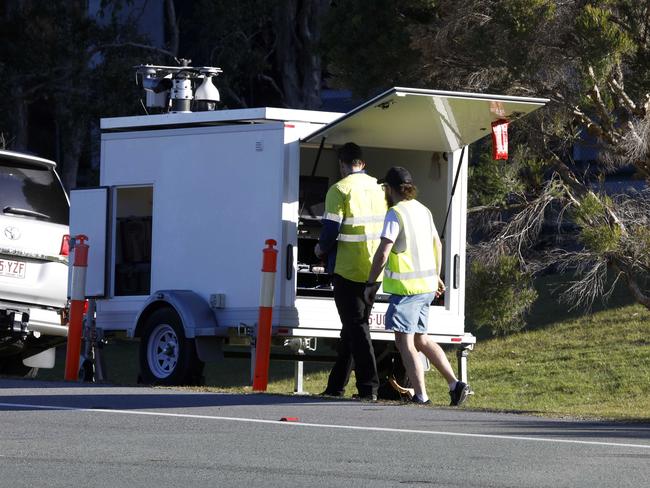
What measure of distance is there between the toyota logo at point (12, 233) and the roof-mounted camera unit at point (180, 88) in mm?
1729

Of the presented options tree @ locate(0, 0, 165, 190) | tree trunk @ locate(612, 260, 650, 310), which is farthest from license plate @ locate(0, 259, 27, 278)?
tree @ locate(0, 0, 165, 190)

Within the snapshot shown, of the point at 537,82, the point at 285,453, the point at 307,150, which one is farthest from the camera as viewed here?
the point at 537,82

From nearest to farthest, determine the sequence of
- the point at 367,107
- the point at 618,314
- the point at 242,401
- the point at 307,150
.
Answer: the point at 242,401 < the point at 367,107 < the point at 307,150 < the point at 618,314

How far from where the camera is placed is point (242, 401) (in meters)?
11.0

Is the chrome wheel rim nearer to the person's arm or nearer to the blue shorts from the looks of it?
the person's arm

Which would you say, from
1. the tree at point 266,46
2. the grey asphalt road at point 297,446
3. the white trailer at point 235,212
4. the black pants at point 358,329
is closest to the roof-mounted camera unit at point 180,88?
the white trailer at point 235,212

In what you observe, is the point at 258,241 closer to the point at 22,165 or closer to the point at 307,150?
the point at 307,150

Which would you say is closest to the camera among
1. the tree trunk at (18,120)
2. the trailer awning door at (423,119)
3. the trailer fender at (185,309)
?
the trailer awning door at (423,119)

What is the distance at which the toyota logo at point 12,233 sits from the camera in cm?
1404

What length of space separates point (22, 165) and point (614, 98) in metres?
6.60

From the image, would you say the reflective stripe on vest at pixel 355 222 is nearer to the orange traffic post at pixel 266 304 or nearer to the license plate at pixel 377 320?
the orange traffic post at pixel 266 304

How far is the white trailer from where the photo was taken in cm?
1263

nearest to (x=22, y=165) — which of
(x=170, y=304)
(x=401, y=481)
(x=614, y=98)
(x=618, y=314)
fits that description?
(x=170, y=304)

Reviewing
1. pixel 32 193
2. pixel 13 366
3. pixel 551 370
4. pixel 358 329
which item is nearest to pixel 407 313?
pixel 358 329
